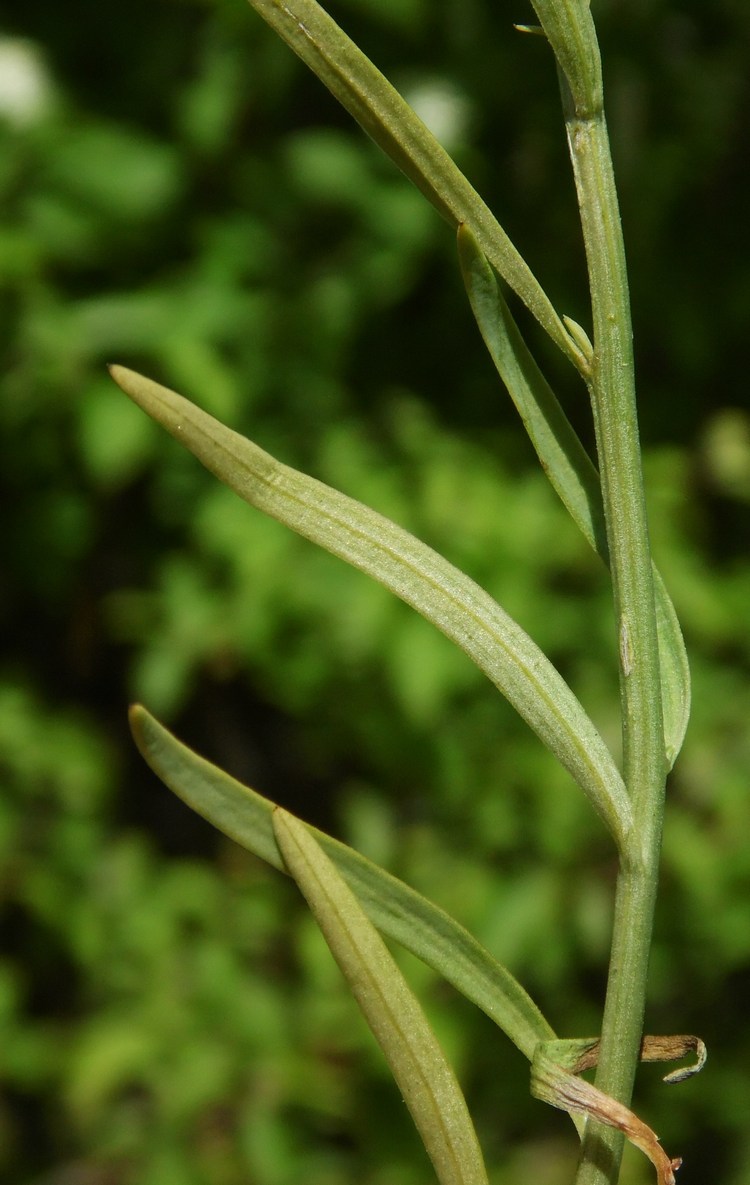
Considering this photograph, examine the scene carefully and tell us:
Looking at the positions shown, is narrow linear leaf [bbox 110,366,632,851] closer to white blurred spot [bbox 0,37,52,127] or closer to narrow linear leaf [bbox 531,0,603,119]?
narrow linear leaf [bbox 531,0,603,119]

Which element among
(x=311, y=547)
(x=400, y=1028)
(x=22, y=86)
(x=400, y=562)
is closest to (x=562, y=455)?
(x=400, y=562)

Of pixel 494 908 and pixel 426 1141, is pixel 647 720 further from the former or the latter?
pixel 494 908

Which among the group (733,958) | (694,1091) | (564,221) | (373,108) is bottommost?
(694,1091)

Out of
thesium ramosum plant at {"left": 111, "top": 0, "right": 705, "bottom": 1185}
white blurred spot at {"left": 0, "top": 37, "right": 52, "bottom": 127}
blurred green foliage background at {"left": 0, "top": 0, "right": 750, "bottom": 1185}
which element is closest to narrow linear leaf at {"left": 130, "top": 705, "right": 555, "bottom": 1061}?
thesium ramosum plant at {"left": 111, "top": 0, "right": 705, "bottom": 1185}

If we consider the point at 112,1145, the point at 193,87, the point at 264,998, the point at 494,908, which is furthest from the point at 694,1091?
the point at 193,87

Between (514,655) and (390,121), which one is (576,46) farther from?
(514,655)

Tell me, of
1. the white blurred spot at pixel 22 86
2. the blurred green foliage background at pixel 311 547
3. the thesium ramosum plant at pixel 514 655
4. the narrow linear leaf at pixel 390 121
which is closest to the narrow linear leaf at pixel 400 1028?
the thesium ramosum plant at pixel 514 655
